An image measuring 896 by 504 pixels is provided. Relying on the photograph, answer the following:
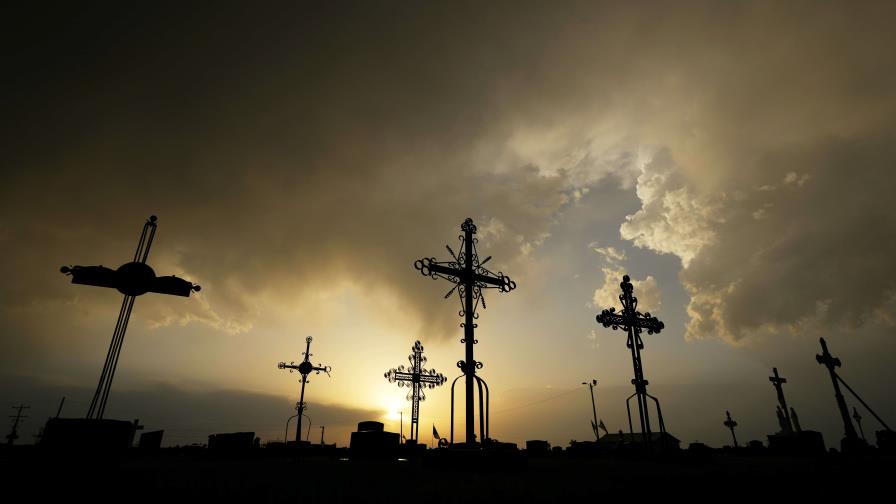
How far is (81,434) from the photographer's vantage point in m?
7.10

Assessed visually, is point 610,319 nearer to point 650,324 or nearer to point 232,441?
point 650,324

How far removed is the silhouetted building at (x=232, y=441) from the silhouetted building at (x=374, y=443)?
5087 mm

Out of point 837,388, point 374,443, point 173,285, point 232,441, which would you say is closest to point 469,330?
point 173,285

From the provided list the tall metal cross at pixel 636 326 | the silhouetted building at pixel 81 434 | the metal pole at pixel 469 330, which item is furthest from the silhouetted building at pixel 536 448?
the silhouetted building at pixel 81 434

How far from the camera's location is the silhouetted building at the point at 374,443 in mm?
19219

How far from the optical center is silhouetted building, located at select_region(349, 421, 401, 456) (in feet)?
63.1

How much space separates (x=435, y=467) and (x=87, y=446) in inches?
283

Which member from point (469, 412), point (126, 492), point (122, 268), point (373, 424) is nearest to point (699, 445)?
point (469, 412)

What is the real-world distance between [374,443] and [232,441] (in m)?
6.88

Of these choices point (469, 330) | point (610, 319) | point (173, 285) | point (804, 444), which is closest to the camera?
point (173, 285)

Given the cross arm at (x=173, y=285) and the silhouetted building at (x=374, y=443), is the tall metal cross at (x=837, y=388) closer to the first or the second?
the silhouetted building at (x=374, y=443)

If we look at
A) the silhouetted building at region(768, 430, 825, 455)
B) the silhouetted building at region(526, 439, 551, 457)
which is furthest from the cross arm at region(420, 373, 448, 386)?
the silhouetted building at region(768, 430, 825, 455)

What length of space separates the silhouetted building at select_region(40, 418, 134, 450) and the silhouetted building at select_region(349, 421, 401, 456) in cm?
1357

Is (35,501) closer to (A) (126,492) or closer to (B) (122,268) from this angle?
(A) (126,492)
